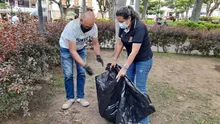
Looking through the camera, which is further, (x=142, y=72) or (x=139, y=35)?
(x=142, y=72)

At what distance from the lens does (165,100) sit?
10.8ft

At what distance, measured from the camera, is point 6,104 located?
2.36 m

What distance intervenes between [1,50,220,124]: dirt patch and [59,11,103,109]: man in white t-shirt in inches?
9.2

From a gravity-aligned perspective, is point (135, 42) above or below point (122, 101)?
above

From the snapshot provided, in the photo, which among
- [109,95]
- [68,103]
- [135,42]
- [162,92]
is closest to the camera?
[135,42]

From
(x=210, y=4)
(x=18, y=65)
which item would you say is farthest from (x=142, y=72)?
(x=210, y=4)

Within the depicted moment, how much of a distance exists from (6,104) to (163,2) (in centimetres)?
4034

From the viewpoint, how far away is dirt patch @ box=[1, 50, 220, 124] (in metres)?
2.66

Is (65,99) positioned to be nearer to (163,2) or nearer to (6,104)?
(6,104)

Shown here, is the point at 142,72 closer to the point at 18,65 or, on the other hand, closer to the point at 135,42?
the point at 135,42

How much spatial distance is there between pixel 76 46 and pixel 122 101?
3.10 ft

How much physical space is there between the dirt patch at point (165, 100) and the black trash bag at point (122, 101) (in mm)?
326

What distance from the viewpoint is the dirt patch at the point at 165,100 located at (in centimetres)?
266

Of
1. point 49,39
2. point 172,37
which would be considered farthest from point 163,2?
point 49,39
